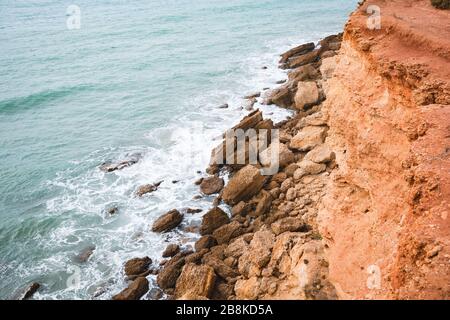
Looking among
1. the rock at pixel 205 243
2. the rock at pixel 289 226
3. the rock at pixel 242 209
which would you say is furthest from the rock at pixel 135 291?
the rock at pixel 289 226

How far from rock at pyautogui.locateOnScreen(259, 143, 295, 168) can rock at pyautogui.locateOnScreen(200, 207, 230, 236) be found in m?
3.38

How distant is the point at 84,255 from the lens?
14328 mm

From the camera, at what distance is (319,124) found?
16828 mm

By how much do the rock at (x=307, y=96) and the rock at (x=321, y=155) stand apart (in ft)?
18.7

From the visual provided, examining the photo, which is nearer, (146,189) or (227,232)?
(227,232)

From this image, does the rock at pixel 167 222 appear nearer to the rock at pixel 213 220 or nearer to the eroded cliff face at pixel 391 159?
the rock at pixel 213 220

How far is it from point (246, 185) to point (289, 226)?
131 inches

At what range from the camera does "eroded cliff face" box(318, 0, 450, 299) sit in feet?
14.0

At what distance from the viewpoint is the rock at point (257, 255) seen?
33.3 ft

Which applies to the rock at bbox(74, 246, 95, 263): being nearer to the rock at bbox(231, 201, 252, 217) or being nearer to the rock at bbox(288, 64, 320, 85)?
the rock at bbox(231, 201, 252, 217)

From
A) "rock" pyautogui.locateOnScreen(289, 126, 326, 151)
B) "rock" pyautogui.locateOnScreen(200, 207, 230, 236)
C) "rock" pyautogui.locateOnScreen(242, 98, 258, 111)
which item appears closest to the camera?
"rock" pyautogui.locateOnScreen(200, 207, 230, 236)

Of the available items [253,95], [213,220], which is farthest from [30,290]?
[253,95]

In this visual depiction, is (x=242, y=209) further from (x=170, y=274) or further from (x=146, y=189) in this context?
(x=146, y=189)

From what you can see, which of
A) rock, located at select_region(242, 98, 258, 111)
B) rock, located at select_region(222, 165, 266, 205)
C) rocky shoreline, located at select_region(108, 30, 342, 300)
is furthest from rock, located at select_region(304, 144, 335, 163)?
rock, located at select_region(242, 98, 258, 111)
